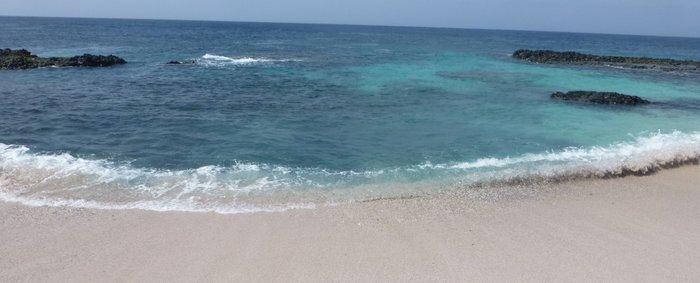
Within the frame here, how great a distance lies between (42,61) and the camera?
31.8 m

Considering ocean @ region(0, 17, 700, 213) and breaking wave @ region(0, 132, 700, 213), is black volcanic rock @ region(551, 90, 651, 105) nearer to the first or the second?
ocean @ region(0, 17, 700, 213)

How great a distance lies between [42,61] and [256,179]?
28.8 meters

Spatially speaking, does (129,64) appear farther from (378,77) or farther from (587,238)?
(587,238)

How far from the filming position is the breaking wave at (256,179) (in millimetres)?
10117

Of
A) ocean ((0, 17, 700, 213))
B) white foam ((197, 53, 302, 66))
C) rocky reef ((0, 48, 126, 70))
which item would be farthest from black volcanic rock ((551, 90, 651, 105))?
rocky reef ((0, 48, 126, 70))

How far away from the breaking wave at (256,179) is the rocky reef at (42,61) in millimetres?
20456

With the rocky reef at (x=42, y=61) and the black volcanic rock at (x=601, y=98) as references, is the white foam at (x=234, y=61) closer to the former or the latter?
the rocky reef at (x=42, y=61)

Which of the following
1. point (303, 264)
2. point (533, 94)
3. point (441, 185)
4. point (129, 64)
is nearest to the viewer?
point (303, 264)

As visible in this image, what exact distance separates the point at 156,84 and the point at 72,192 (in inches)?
639

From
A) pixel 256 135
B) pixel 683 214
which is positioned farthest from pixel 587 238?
pixel 256 135

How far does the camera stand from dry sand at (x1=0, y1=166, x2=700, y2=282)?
7.42 metres

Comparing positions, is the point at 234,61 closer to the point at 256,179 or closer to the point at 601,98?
the point at 601,98

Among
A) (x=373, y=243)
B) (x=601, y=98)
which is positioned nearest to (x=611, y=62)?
(x=601, y=98)

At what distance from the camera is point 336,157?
13.2 m
